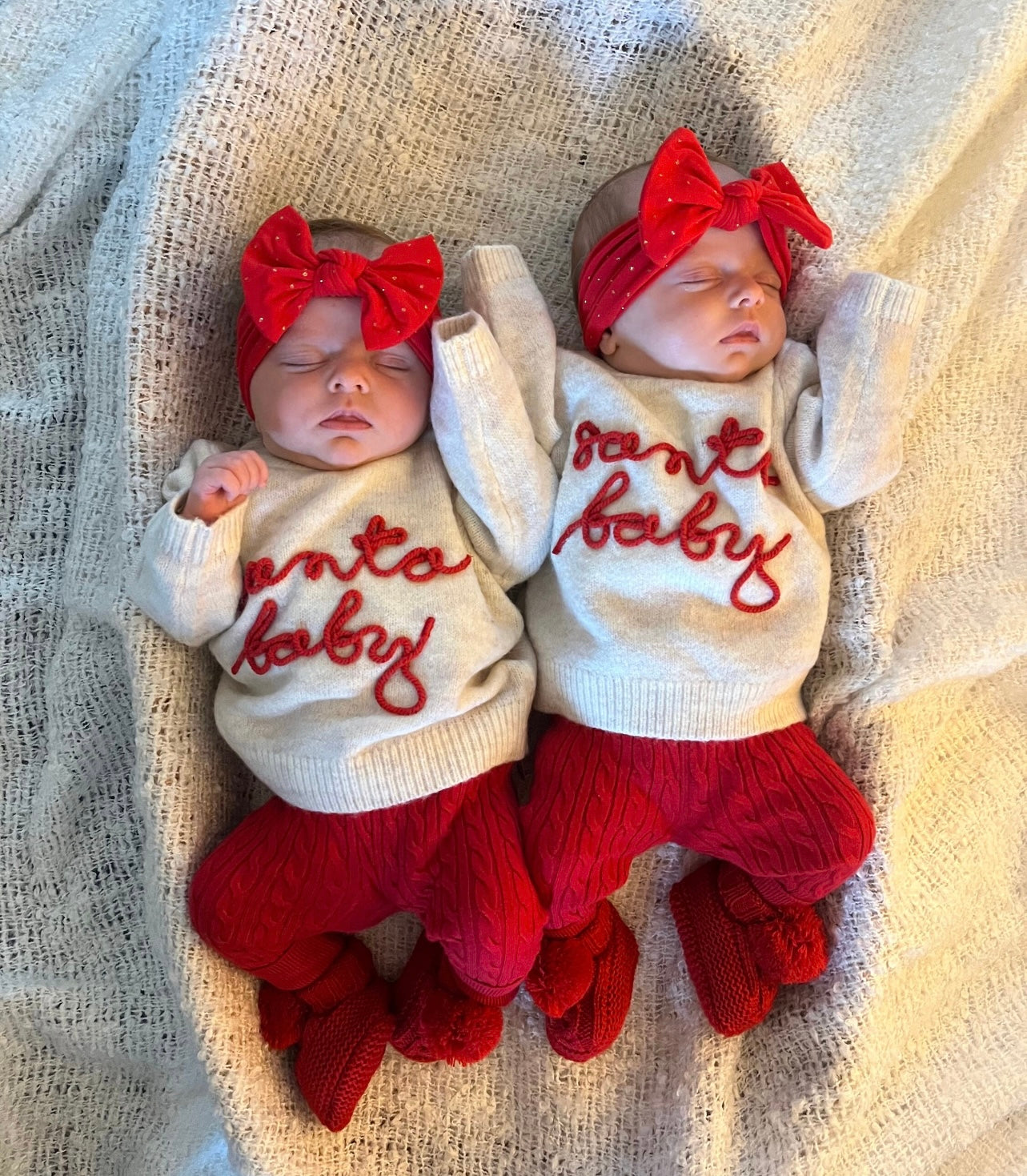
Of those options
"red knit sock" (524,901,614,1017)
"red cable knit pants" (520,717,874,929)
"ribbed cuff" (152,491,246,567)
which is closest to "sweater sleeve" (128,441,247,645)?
"ribbed cuff" (152,491,246,567)

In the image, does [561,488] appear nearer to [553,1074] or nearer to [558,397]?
[558,397]

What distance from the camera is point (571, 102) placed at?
1.31 metres

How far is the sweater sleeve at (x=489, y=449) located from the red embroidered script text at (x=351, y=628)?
78 mm

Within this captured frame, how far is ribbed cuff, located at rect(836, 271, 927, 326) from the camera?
1148mm

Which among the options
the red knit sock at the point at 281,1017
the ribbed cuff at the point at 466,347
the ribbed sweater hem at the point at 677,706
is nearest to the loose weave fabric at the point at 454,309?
the red knit sock at the point at 281,1017

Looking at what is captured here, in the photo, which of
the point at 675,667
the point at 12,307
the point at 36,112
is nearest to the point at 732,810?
the point at 675,667

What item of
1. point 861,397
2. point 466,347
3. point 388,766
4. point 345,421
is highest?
point 861,397

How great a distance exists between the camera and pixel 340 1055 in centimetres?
115

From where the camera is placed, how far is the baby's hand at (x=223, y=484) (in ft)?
3.49

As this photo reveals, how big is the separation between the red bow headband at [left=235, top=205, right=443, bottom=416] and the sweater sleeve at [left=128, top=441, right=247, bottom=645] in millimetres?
209

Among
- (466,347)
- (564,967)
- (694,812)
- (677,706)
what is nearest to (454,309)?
(466,347)

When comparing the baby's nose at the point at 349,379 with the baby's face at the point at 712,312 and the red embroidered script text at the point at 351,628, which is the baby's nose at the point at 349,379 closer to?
the red embroidered script text at the point at 351,628

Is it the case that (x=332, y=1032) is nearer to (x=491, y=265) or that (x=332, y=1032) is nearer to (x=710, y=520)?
(x=710, y=520)

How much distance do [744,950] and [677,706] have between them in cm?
32
